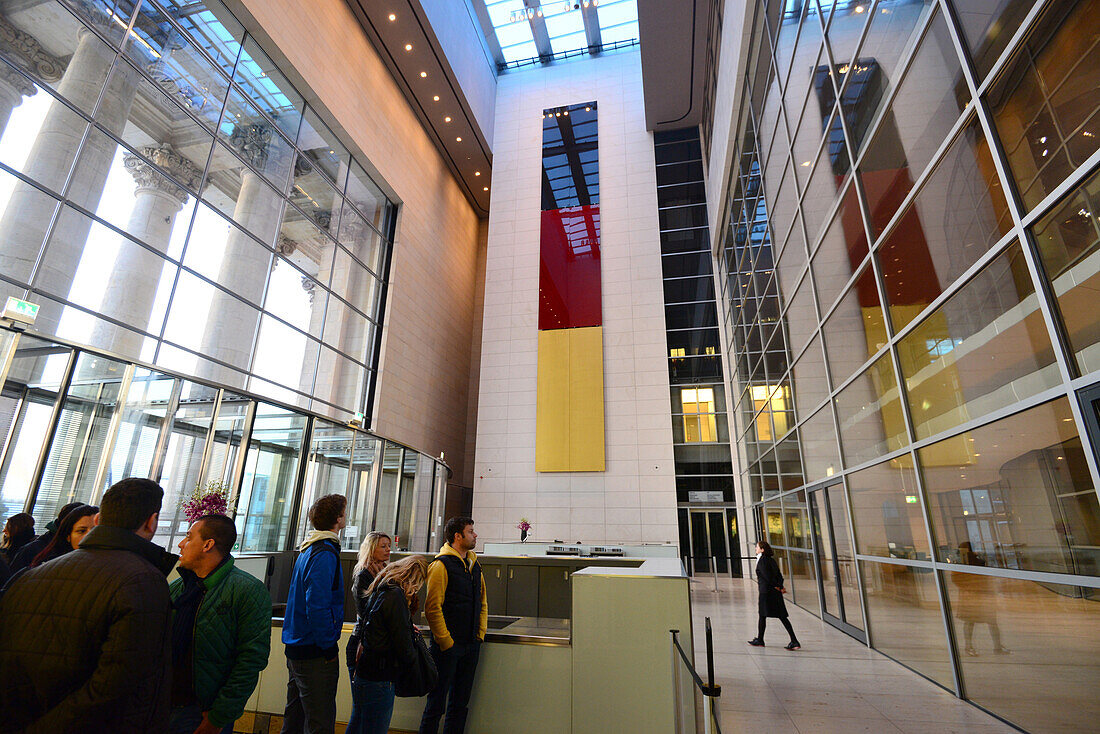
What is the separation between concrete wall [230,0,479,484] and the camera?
51.7ft

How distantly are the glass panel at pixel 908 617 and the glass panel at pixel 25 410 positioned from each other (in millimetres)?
10721

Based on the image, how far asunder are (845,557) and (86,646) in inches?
364

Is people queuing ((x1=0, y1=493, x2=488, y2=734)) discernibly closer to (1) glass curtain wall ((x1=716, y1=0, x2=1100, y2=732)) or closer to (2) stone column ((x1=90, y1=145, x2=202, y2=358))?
(1) glass curtain wall ((x1=716, y1=0, x2=1100, y2=732))

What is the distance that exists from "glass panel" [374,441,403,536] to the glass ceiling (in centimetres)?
2024

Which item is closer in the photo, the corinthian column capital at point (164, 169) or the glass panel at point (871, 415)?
the glass panel at point (871, 415)

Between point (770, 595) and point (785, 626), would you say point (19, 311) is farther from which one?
point (785, 626)

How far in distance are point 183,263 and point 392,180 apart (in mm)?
10112

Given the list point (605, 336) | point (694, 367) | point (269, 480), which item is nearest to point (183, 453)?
point (269, 480)

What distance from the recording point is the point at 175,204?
462 inches

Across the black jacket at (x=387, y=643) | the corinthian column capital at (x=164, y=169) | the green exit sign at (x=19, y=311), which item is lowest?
the black jacket at (x=387, y=643)

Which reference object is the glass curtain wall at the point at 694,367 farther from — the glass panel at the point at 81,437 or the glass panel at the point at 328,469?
the glass panel at the point at 81,437

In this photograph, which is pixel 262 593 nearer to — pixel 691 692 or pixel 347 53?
pixel 691 692

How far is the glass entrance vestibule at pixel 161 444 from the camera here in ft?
22.2

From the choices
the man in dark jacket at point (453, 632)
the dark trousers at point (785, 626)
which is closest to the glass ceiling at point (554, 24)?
the dark trousers at point (785, 626)
